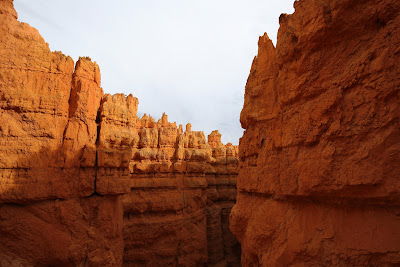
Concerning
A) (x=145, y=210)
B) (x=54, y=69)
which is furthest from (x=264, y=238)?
(x=145, y=210)

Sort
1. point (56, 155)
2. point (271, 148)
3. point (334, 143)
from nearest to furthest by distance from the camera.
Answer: point (334, 143), point (271, 148), point (56, 155)

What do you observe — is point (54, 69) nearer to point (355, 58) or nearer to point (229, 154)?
point (355, 58)

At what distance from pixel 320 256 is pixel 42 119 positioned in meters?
5.57

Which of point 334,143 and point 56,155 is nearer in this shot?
point 334,143

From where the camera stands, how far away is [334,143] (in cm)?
272

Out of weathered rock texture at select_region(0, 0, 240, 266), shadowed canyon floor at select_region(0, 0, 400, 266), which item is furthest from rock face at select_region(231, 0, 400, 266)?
weathered rock texture at select_region(0, 0, 240, 266)

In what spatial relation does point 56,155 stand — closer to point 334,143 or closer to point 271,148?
point 271,148

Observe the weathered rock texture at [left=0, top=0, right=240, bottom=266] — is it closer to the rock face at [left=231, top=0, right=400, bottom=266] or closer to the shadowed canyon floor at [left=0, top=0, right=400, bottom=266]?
the shadowed canyon floor at [left=0, top=0, right=400, bottom=266]

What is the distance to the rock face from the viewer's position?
90.9 inches

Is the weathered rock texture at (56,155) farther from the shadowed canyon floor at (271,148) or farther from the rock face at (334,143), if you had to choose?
the rock face at (334,143)

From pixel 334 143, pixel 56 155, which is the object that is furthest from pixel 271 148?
pixel 56 155

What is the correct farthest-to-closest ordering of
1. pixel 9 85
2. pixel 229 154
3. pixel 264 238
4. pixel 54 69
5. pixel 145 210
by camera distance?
1. pixel 229 154
2. pixel 145 210
3. pixel 54 69
4. pixel 9 85
5. pixel 264 238

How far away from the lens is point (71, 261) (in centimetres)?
495

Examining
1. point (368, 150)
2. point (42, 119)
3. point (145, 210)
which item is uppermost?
point (42, 119)
